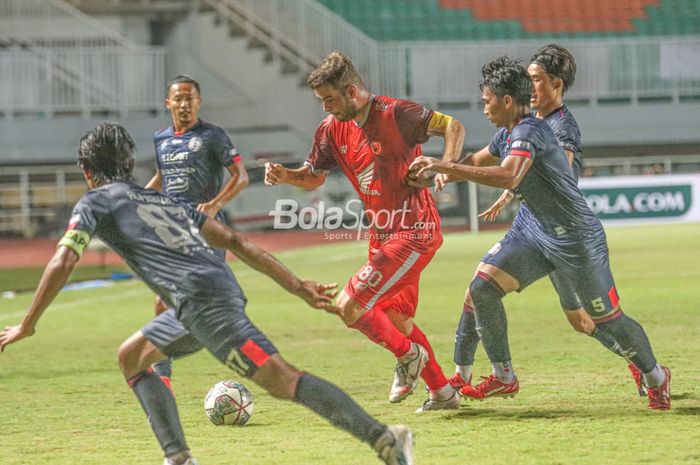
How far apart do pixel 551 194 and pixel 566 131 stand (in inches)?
23.1

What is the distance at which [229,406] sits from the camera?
23.5 ft

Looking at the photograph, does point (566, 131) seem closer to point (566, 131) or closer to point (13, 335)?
point (566, 131)

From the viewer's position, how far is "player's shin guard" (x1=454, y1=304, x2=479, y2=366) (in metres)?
7.75

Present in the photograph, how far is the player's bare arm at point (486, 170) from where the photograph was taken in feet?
20.9

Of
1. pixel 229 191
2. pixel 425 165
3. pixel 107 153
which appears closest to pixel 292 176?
pixel 229 191

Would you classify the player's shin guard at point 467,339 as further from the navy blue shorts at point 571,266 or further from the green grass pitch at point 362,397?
the navy blue shorts at point 571,266

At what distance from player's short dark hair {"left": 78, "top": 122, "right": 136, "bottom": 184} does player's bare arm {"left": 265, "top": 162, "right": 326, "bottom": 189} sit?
2006mm

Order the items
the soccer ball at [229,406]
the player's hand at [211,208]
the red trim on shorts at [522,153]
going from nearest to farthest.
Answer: the red trim on shorts at [522,153] → the soccer ball at [229,406] → the player's hand at [211,208]

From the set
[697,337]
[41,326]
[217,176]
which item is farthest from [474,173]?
[41,326]

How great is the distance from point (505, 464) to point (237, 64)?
27142 millimetres

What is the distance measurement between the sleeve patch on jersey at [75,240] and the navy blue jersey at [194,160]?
350cm

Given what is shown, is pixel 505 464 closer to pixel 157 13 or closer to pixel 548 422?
pixel 548 422

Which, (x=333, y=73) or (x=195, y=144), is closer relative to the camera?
(x=333, y=73)

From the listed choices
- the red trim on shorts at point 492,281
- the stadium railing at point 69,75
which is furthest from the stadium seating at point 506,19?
the red trim on shorts at point 492,281
